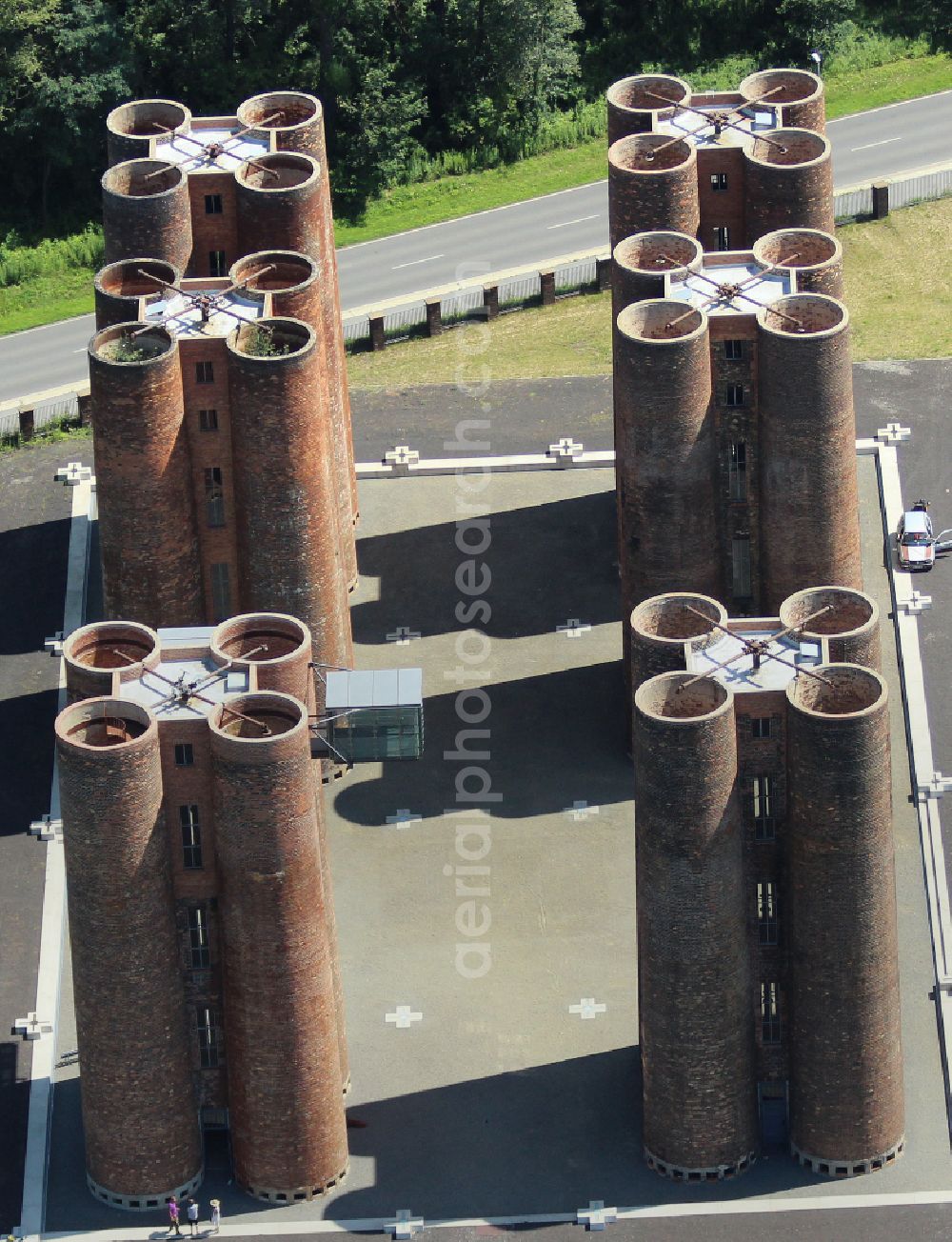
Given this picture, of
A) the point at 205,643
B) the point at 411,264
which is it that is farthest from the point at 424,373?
the point at 205,643

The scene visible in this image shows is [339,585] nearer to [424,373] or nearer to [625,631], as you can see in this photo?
[625,631]

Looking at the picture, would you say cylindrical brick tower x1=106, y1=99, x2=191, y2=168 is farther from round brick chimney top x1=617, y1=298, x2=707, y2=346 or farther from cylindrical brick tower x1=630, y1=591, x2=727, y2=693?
cylindrical brick tower x1=630, y1=591, x2=727, y2=693

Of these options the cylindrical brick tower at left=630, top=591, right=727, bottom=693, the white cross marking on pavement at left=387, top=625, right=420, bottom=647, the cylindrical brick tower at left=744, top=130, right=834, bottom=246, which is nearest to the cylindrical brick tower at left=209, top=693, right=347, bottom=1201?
the cylindrical brick tower at left=630, top=591, right=727, bottom=693

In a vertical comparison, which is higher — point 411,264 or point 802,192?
point 411,264

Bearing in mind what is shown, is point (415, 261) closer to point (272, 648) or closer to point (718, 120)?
point (718, 120)

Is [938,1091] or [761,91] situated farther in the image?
[761,91]

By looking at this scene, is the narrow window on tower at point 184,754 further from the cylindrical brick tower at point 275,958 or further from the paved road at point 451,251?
the paved road at point 451,251
